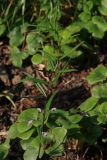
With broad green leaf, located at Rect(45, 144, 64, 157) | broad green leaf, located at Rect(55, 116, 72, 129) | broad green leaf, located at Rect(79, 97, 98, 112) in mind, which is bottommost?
broad green leaf, located at Rect(45, 144, 64, 157)

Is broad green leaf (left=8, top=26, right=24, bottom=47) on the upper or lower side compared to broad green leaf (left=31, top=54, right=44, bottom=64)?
upper

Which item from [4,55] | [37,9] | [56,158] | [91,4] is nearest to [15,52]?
[4,55]

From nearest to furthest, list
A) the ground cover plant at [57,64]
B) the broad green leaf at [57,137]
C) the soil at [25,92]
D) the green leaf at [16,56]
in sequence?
the broad green leaf at [57,137], the ground cover plant at [57,64], the soil at [25,92], the green leaf at [16,56]

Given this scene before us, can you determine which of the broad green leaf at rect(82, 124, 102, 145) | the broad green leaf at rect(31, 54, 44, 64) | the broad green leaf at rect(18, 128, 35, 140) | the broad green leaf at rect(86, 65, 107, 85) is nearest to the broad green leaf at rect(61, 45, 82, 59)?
the broad green leaf at rect(31, 54, 44, 64)

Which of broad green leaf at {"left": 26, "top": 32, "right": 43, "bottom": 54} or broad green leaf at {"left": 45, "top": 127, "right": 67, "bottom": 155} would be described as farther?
broad green leaf at {"left": 26, "top": 32, "right": 43, "bottom": 54}

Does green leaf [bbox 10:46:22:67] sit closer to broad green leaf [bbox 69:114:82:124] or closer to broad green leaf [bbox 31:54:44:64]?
broad green leaf [bbox 31:54:44:64]

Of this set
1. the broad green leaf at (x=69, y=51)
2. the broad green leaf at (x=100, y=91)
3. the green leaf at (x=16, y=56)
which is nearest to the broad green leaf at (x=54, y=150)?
the broad green leaf at (x=100, y=91)

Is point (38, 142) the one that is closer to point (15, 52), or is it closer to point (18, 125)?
point (18, 125)

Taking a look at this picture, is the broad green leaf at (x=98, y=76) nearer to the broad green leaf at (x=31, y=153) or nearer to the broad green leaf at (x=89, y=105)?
the broad green leaf at (x=89, y=105)

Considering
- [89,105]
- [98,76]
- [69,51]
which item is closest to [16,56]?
[69,51]
